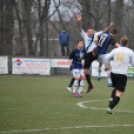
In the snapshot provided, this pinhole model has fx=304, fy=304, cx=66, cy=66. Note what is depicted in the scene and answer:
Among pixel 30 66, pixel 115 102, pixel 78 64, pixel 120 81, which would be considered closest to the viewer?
pixel 115 102

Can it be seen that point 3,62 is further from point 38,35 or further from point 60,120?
point 60,120

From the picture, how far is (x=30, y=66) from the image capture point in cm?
2133

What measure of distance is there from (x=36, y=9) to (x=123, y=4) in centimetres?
679

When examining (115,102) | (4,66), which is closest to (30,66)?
(4,66)

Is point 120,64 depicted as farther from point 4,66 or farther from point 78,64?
point 4,66

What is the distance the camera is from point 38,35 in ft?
75.5

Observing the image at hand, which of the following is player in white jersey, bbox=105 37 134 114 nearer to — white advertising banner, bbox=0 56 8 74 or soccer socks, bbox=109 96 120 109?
soccer socks, bbox=109 96 120 109

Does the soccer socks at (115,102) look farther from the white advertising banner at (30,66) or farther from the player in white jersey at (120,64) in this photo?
the white advertising banner at (30,66)

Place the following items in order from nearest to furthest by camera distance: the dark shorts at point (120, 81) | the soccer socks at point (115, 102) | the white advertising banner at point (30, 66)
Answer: the soccer socks at point (115, 102) < the dark shorts at point (120, 81) < the white advertising banner at point (30, 66)

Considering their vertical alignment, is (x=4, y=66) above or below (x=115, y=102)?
below

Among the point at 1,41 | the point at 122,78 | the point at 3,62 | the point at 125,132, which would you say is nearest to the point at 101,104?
the point at 122,78

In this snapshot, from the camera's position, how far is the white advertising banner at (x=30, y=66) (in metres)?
21.2

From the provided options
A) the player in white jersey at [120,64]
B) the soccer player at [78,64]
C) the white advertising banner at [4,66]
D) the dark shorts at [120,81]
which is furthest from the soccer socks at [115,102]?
the white advertising banner at [4,66]

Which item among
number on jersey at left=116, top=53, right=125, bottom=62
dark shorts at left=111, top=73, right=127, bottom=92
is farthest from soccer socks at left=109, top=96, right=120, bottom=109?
number on jersey at left=116, top=53, right=125, bottom=62
